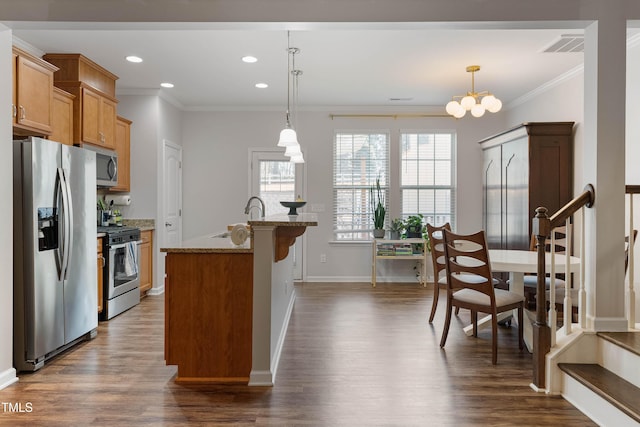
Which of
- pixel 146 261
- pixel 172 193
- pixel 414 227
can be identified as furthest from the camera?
pixel 414 227

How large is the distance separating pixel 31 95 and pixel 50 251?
1.28 m

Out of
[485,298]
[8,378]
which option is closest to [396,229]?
[485,298]

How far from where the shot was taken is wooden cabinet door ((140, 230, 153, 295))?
4980mm

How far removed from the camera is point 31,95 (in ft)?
10.8

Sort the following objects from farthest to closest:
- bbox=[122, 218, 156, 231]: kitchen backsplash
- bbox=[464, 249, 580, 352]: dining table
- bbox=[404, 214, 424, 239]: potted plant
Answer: bbox=[404, 214, 424, 239]: potted plant
bbox=[122, 218, 156, 231]: kitchen backsplash
bbox=[464, 249, 580, 352]: dining table

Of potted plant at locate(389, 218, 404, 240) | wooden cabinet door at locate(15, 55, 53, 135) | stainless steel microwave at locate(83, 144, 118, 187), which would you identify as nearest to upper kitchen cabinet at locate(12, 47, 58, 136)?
Result: wooden cabinet door at locate(15, 55, 53, 135)

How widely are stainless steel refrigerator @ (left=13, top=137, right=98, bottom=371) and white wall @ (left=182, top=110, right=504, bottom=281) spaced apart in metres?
2.67

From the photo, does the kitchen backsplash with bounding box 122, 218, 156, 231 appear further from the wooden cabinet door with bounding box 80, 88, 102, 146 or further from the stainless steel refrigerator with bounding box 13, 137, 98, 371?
the stainless steel refrigerator with bounding box 13, 137, 98, 371

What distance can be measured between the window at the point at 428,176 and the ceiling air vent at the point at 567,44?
7.89ft

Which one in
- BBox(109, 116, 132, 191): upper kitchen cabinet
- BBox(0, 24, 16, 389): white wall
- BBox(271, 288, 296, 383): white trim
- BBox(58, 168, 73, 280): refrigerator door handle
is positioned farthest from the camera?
BBox(109, 116, 132, 191): upper kitchen cabinet

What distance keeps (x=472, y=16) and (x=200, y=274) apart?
2283 millimetres

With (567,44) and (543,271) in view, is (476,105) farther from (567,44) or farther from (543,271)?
(543,271)

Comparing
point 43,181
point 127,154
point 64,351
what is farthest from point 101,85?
point 64,351

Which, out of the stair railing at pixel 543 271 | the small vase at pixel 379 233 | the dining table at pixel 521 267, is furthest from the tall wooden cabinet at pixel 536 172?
the stair railing at pixel 543 271
